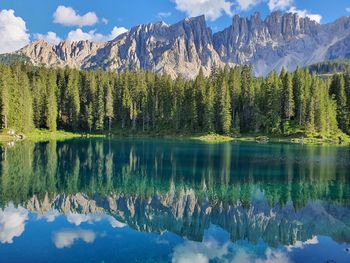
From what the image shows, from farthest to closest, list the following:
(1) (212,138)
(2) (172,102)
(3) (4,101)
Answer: (2) (172,102) < (1) (212,138) < (3) (4,101)

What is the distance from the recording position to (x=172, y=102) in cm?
14450

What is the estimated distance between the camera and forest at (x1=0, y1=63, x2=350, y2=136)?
121m

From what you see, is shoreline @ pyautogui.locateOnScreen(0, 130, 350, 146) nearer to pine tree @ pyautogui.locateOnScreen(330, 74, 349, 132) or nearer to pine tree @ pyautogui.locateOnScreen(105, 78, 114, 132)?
pine tree @ pyautogui.locateOnScreen(330, 74, 349, 132)

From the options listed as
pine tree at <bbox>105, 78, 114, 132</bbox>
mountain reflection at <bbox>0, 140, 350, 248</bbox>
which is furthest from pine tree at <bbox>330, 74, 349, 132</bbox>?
pine tree at <bbox>105, 78, 114, 132</bbox>

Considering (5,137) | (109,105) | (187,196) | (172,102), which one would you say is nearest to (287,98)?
(172,102)

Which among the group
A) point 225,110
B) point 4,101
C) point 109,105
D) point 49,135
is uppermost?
point 109,105

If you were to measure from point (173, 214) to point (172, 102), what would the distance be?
382 feet

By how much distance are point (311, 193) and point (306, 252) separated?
1699 cm

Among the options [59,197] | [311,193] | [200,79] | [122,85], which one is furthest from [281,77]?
[59,197]

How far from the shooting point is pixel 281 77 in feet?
448

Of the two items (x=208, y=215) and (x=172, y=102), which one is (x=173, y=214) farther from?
(x=172, y=102)

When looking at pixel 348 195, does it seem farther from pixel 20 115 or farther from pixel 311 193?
pixel 20 115

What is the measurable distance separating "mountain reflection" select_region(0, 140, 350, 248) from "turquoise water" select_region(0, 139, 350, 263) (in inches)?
3.4

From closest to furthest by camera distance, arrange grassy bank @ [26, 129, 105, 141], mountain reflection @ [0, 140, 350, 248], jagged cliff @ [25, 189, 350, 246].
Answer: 1. jagged cliff @ [25, 189, 350, 246]
2. mountain reflection @ [0, 140, 350, 248]
3. grassy bank @ [26, 129, 105, 141]
